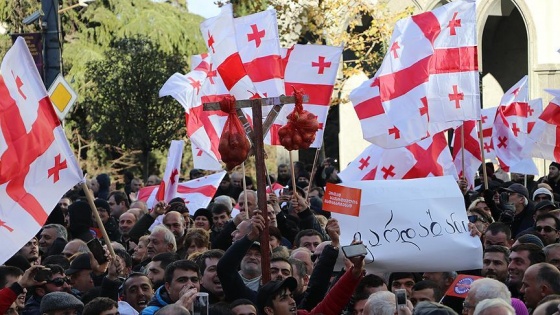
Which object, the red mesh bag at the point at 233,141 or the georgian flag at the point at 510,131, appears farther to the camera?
the georgian flag at the point at 510,131

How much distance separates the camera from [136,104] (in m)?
27.3

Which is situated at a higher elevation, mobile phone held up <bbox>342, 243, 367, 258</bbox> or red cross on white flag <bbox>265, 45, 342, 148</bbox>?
red cross on white flag <bbox>265, 45, 342, 148</bbox>

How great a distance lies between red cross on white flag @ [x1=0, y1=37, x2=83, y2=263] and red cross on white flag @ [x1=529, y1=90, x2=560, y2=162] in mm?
7610

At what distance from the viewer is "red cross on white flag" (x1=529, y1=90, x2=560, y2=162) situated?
15773 mm

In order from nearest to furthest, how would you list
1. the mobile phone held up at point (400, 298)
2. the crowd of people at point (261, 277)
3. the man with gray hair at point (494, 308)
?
the mobile phone held up at point (400, 298), the man with gray hair at point (494, 308), the crowd of people at point (261, 277)

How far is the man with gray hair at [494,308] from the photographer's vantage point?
7.01m

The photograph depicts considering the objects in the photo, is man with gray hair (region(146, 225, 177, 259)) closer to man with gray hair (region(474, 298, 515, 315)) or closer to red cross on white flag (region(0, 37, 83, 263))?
red cross on white flag (region(0, 37, 83, 263))

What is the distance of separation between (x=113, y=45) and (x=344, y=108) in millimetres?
5798

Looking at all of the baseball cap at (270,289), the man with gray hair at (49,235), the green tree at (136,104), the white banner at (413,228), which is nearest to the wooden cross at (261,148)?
the baseball cap at (270,289)

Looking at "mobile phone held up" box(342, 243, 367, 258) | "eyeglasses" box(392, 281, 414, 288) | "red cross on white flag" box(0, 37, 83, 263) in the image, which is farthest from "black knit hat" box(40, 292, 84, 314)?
"eyeglasses" box(392, 281, 414, 288)

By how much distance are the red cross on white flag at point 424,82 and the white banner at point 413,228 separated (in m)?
3.72

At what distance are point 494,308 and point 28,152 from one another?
3.89 m

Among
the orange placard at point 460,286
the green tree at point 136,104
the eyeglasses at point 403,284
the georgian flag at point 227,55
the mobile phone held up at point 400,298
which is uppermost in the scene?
the georgian flag at point 227,55

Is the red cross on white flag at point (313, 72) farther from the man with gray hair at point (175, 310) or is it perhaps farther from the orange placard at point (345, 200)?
the man with gray hair at point (175, 310)
